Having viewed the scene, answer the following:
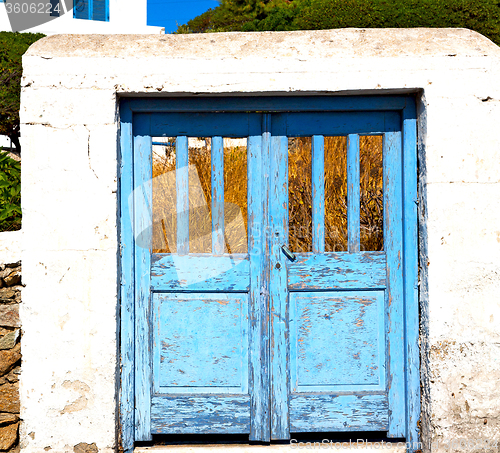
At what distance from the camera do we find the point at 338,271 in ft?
8.27

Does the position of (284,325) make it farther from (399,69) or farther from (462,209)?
(399,69)

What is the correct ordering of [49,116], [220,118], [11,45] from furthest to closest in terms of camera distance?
1. [11,45]
2. [220,118]
3. [49,116]

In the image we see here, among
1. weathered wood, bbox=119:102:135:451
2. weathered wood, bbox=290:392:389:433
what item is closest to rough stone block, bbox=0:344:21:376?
weathered wood, bbox=119:102:135:451

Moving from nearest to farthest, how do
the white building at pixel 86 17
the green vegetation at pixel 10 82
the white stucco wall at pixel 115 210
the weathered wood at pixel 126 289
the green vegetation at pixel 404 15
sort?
the white stucco wall at pixel 115 210 → the weathered wood at pixel 126 289 → the green vegetation at pixel 10 82 → the green vegetation at pixel 404 15 → the white building at pixel 86 17

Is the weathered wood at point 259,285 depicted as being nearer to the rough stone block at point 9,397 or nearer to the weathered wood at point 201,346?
the weathered wood at point 201,346

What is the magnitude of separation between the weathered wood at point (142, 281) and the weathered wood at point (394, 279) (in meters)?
1.34

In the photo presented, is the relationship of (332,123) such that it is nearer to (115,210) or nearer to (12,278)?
(115,210)

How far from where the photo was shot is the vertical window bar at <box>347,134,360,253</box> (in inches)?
99.8

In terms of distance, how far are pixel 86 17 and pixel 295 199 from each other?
889 centimetres

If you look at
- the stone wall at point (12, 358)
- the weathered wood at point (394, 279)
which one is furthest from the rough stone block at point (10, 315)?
the weathered wood at point (394, 279)

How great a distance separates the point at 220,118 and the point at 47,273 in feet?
4.15

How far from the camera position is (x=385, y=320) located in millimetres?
2521

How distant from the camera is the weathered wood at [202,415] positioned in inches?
98.6

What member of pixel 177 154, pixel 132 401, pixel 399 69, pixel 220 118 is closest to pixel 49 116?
pixel 177 154
